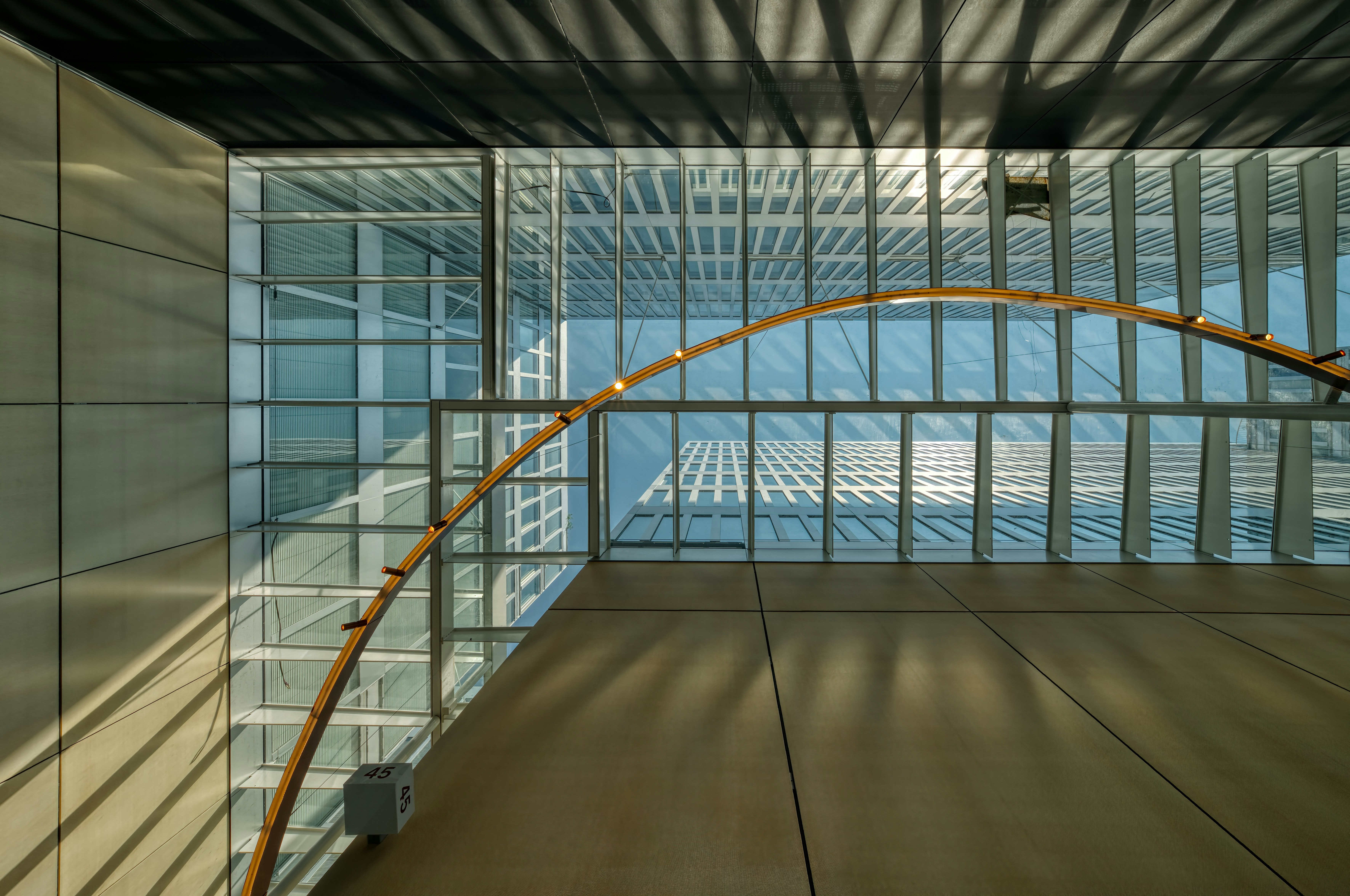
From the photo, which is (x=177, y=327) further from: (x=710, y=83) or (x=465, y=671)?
(x=710, y=83)

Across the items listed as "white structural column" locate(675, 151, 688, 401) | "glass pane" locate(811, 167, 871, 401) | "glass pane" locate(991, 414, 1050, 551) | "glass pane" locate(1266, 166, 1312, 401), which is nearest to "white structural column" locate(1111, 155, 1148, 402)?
"glass pane" locate(991, 414, 1050, 551)

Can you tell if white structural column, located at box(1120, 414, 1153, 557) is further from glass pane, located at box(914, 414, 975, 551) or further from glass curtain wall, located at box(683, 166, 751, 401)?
glass curtain wall, located at box(683, 166, 751, 401)

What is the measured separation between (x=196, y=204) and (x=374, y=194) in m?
2.38

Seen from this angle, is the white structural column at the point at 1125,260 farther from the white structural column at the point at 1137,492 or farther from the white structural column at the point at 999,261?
the white structural column at the point at 999,261

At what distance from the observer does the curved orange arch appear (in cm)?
223

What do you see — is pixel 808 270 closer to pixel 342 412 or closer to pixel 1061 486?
pixel 1061 486

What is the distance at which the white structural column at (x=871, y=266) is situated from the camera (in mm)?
8117

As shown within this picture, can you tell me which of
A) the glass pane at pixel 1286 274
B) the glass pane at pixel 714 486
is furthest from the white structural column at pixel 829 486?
the glass pane at pixel 1286 274

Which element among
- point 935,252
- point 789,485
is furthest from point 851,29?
point 789,485

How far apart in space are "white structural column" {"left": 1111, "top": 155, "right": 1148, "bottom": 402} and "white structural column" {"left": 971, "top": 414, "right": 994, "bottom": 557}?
1.89 metres

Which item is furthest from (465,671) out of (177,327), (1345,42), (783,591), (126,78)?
(1345,42)

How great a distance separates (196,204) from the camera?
762 centimetres

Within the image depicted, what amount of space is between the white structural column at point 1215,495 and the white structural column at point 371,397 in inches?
488

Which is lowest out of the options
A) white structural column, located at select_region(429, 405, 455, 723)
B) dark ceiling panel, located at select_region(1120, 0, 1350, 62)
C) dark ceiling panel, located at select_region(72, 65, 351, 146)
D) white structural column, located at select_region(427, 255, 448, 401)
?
white structural column, located at select_region(429, 405, 455, 723)
